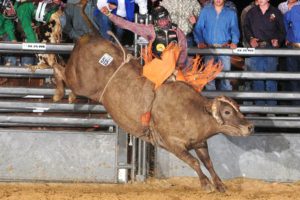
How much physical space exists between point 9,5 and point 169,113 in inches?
131

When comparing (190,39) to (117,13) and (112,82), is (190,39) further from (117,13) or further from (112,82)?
(112,82)

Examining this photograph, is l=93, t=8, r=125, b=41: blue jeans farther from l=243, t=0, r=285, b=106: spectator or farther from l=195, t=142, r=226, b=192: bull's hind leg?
l=195, t=142, r=226, b=192: bull's hind leg

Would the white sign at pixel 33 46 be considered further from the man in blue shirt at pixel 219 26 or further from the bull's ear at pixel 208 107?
the bull's ear at pixel 208 107

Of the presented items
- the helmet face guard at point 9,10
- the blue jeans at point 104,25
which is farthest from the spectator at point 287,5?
the helmet face guard at point 9,10

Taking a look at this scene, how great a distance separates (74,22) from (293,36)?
10.3 ft

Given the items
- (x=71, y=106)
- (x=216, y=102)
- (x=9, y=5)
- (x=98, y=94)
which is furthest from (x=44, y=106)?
(x=216, y=102)

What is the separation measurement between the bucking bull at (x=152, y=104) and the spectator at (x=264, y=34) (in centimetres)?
181

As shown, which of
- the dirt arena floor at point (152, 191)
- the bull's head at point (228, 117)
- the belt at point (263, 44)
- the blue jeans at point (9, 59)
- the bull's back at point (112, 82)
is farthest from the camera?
the blue jeans at point (9, 59)

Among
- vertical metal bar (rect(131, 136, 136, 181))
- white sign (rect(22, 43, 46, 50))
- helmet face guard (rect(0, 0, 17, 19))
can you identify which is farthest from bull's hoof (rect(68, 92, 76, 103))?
helmet face guard (rect(0, 0, 17, 19))

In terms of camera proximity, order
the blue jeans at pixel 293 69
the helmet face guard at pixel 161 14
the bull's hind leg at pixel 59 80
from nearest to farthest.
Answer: the helmet face guard at pixel 161 14, the bull's hind leg at pixel 59 80, the blue jeans at pixel 293 69

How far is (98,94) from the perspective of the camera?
752cm

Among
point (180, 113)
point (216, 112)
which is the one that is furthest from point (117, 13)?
point (216, 112)

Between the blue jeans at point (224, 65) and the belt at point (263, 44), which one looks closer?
the blue jeans at point (224, 65)

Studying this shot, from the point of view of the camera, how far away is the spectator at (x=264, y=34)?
8398 millimetres
